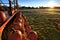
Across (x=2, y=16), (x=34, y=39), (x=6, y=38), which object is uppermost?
(x=2, y=16)

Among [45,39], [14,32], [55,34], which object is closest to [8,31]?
[14,32]

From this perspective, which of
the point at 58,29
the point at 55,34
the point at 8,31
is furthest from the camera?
the point at 58,29

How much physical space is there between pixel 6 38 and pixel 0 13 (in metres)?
0.70

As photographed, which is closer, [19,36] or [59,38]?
[19,36]

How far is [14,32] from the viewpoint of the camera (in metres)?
3.11

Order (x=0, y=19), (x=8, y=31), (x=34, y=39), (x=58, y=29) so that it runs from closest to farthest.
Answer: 1. (x=8, y=31)
2. (x=0, y=19)
3. (x=34, y=39)
4. (x=58, y=29)

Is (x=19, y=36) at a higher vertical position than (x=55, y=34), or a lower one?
higher

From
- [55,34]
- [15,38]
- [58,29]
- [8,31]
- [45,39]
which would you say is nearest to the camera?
[15,38]

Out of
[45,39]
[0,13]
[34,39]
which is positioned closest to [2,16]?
[0,13]

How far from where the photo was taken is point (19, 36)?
304 cm

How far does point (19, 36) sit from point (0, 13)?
81 cm

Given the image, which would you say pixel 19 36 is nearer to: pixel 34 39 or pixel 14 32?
pixel 14 32

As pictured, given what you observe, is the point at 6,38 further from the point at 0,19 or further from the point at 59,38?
the point at 59,38

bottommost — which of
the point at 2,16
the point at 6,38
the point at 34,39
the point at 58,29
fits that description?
the point at 58,29
